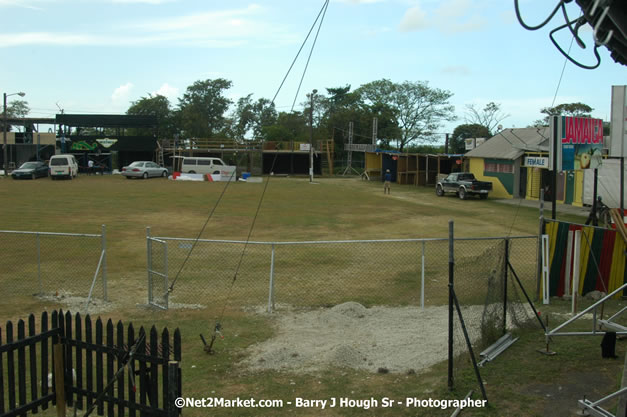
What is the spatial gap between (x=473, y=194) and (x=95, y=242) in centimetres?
2559

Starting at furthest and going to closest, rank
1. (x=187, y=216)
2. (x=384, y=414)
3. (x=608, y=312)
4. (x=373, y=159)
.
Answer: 1. (x=373, y=159)
2. (x=187, y=216)
3. (x=608, y=312)
4. (x=384, y=414)

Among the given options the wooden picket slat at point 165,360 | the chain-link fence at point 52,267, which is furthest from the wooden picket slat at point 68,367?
the chain-link fence at point 52,267

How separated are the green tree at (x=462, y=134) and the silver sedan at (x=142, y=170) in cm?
4000

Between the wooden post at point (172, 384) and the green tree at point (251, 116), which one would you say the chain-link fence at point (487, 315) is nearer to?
the wooden post at point (172, 384)

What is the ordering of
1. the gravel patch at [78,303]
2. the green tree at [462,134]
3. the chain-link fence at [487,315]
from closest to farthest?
the chain-link fence at [487,315] < the gravel patch at [78,303] < the green tree at [462,134]

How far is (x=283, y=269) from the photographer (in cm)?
1400

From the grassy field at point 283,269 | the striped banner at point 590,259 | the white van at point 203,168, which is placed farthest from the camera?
the white van at point 203,168

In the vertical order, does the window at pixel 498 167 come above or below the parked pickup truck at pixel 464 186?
above

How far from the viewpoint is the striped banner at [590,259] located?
36.9 ft

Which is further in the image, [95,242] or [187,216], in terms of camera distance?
[187,216]

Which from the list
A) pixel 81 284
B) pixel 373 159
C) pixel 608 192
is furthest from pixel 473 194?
pixel 81 284

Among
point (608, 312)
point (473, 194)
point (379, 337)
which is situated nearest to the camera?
point (379, 337)

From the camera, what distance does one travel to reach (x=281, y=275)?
13.3 m

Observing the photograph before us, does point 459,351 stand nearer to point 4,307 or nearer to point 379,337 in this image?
point 379,337
